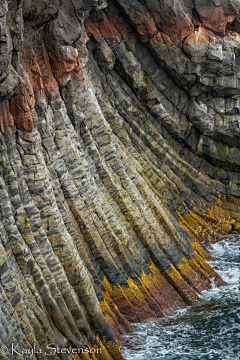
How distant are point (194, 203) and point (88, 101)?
10491 mm

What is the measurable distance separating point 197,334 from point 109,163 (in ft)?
26.8

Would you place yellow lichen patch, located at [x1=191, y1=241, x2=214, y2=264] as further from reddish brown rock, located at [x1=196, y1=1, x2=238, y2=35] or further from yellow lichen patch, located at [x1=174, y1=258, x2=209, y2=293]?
reddish brown rock, located at [x1=196, y1=1, x2=238, y2=35]

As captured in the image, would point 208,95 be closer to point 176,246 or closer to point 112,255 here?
point 176,246

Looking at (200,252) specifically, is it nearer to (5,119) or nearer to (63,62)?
(63,62)

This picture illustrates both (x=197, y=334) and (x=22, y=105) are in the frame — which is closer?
(x=22, y=105)

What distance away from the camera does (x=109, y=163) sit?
18469 millimetres

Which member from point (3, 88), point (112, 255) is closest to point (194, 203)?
point (112, 255)

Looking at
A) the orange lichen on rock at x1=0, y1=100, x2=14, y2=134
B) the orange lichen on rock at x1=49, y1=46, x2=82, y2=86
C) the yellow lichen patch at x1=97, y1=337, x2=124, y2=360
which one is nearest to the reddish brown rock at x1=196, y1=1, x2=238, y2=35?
the orange lichen on rock at x1=49, y1=46, x2=82, y2=86

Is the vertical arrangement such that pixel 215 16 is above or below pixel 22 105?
above

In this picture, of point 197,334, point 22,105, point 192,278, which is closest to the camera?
point 22,105

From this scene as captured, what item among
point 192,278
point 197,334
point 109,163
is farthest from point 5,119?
point 192,278

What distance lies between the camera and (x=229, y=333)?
1529 cm

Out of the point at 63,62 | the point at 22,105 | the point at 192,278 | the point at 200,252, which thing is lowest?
the point at 192,278

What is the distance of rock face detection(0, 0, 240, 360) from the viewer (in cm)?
1238
